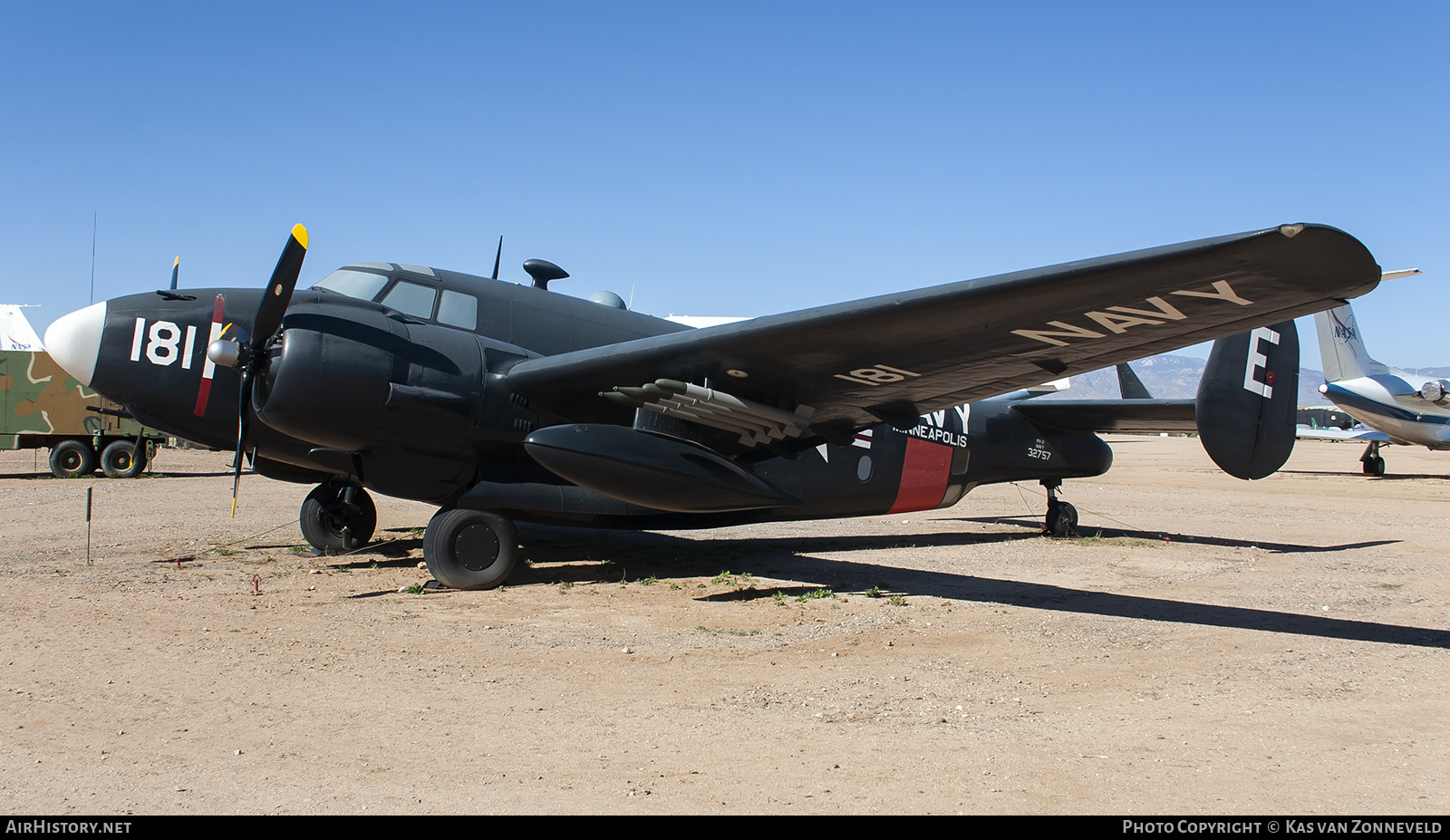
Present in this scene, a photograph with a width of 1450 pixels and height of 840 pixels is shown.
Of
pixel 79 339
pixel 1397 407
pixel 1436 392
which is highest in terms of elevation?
pixel 1436 392

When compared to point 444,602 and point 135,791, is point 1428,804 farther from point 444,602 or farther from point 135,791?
point 444,602

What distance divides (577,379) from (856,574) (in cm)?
402

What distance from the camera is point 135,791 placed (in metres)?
3.52

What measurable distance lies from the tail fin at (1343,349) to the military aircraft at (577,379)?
89.1ft

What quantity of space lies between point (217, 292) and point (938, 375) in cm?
715

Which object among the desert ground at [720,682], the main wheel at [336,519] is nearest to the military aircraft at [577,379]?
the main wheel at [336,519]

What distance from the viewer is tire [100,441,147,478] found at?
2338 cm

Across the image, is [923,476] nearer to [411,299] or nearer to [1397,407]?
[411,299]

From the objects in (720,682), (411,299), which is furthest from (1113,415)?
(411,299)

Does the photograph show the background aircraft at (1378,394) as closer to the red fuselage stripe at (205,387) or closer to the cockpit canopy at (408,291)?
the cockpit canopy at (408,291)

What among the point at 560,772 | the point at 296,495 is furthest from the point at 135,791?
the point at 296,495

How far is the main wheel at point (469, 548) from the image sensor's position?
27.4ft

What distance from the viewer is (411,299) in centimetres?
888

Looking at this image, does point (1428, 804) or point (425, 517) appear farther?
point (425, 517)
